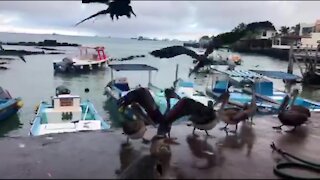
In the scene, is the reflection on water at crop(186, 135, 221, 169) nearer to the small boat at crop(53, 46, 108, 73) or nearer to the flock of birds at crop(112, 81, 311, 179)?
the flock of birds at crop(112, 81, 311, 179)

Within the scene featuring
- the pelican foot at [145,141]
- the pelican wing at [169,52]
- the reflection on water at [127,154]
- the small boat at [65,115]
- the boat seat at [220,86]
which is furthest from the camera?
the boat seat at [220,86]

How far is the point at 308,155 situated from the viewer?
254 inches

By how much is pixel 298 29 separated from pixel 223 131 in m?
58.4

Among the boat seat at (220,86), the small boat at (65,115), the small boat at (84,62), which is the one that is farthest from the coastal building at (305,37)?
the small boat at (65,115)

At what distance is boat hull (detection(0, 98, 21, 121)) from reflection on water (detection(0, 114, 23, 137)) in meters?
0.27

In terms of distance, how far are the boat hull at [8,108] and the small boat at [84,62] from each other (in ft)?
70.6

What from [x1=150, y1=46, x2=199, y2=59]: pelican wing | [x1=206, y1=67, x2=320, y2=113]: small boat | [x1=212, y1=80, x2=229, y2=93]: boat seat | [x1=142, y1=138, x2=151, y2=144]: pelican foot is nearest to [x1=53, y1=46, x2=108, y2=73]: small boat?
[x1=206, y1=67, x2=320, y2=113]: small boat

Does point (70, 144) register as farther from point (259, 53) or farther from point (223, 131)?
point (259, 53)

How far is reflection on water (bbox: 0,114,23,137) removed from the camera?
19.7 m

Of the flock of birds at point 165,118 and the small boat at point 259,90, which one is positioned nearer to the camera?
the flock of birds at point 165,118

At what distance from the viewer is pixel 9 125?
20.4 metres

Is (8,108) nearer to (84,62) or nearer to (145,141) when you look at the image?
(145,141)

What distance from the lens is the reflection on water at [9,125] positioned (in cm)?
1966

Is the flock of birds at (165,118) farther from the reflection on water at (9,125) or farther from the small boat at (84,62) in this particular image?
the small boat at (84,62)
